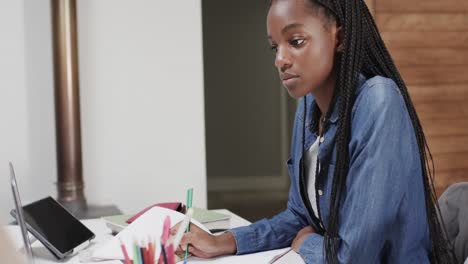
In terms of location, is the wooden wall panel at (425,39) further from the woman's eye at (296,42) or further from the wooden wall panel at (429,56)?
the woman's eye at (296,42)

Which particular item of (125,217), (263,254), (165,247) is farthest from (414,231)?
(125,217)

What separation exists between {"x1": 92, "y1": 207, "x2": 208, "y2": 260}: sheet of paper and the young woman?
0.25 feet

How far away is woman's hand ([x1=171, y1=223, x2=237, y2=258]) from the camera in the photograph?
1.15 m

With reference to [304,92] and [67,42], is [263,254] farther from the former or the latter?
[67,42]

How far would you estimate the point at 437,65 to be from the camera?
292 centimetres

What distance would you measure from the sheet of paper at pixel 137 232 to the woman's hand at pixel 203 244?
0.15 ft

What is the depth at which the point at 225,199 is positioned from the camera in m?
5.57

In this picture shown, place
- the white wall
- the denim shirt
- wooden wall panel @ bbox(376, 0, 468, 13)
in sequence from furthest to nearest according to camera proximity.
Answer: wooden wall panel @ bbox(376, 0, 468, 13) → the white wall → the denim shirt

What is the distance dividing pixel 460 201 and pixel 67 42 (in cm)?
167

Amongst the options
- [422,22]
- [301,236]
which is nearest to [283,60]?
[301,236]

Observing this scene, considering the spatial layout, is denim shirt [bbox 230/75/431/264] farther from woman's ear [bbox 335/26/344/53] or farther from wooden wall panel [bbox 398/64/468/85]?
wooden wall panel [bbox 398/64/468/85]

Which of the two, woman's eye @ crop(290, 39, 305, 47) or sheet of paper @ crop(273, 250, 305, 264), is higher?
woman's eye @ crop(290, 39, 305, 47)

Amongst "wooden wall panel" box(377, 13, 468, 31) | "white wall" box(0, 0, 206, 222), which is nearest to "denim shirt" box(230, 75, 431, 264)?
"white wall" box(0, 0, 206, 222)

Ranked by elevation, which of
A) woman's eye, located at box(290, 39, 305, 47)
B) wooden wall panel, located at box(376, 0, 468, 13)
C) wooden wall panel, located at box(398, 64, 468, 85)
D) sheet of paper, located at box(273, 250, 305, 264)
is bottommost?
sheet of paper, located at box(273, 250, 305, 264)
